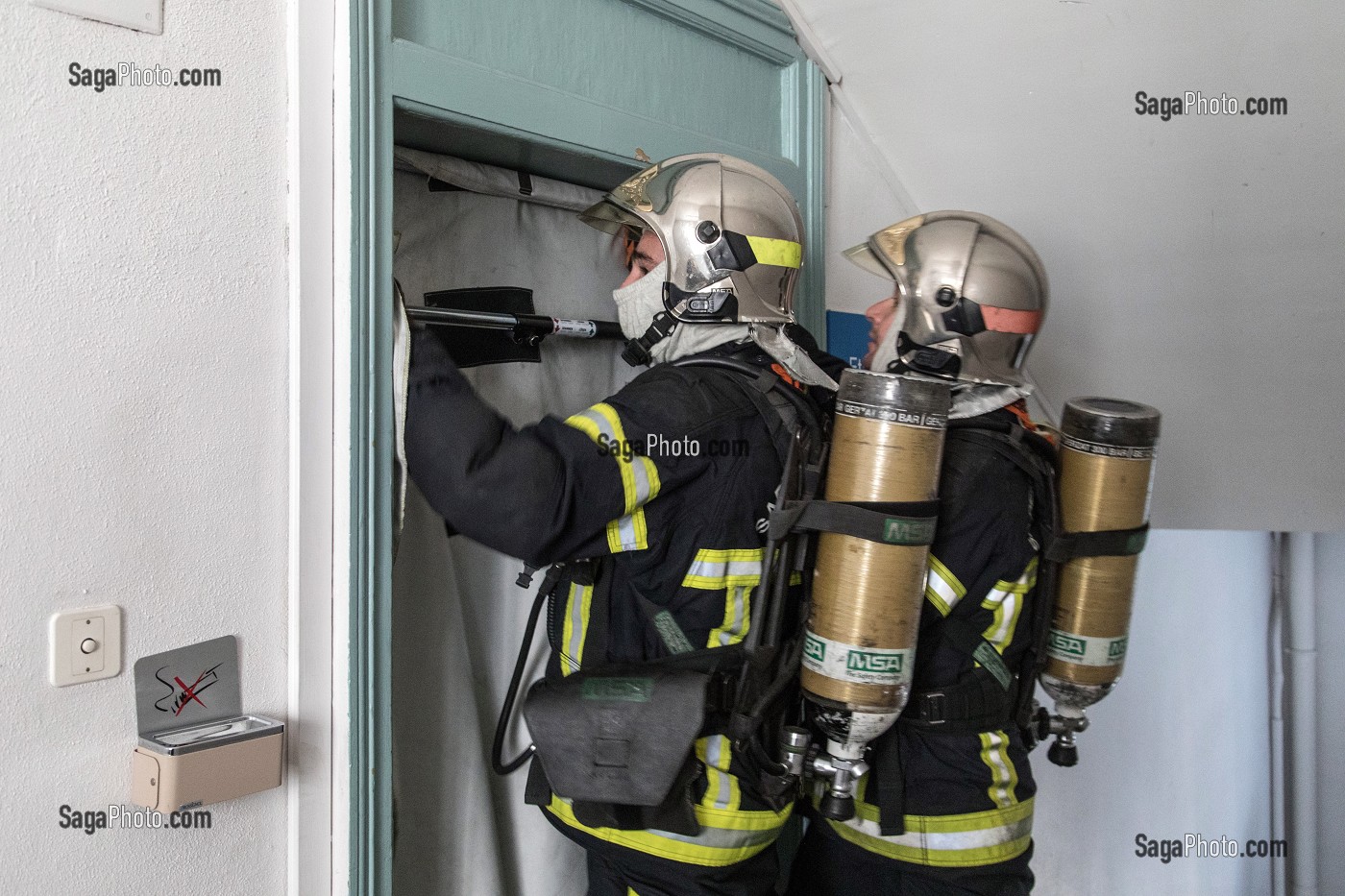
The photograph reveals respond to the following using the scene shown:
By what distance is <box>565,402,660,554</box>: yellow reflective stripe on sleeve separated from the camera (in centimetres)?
140

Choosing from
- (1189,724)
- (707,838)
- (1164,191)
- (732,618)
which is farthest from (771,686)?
(1189,724)

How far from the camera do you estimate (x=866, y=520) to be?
149cm

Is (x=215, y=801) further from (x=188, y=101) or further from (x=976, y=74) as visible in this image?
(x=976, y=74)

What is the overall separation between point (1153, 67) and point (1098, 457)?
1.15 metres

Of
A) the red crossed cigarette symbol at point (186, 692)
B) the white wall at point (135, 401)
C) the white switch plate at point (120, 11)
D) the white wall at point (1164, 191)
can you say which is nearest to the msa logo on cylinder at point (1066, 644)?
the white wall at point (1164, 191)

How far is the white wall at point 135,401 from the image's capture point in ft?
3.66

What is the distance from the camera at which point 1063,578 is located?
1858 mm

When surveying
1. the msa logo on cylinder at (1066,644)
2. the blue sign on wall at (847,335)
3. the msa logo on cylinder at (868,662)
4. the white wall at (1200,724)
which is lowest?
the white wall at (1200,724)

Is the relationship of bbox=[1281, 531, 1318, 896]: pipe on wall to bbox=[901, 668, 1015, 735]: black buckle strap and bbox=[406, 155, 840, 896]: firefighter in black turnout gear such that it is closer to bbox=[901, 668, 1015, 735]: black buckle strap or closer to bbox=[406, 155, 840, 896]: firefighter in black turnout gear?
bbox=[901, 668, 1015, 735]: black buckle strap

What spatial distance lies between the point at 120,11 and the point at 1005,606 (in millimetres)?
1628

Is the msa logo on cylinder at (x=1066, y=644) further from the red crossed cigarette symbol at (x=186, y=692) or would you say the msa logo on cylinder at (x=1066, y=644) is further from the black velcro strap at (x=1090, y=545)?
the red crossed cigarette symbol at (x=186, y=692)

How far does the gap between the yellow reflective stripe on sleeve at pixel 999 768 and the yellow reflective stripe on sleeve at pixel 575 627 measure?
0.74 metres

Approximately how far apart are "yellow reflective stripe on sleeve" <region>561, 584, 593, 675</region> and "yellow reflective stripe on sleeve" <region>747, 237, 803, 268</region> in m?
0.66

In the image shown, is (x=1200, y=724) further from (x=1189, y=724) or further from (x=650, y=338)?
(x=650, y=338)
